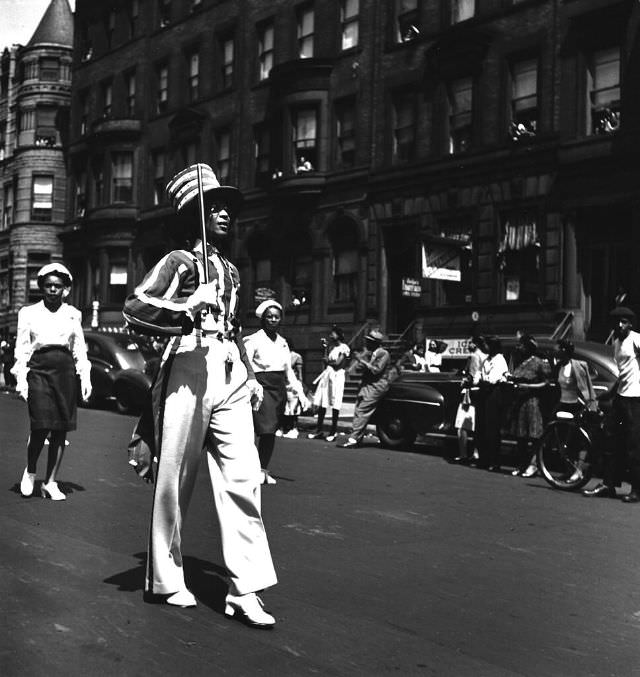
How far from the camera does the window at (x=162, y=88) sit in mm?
39281

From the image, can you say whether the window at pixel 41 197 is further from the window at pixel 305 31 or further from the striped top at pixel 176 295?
the striped top at pixel 176 295

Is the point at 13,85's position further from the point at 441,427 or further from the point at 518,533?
the point at 518,533

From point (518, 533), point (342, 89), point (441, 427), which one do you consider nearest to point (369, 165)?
point (342, 89)

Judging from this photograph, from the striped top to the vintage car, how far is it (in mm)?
8347

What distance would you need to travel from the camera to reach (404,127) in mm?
28891

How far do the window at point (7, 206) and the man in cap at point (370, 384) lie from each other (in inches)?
1495

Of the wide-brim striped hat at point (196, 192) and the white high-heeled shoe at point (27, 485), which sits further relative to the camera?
the white high-heeled shoe at point (27, 485)

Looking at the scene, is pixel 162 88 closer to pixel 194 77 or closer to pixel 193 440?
pixel 194 77

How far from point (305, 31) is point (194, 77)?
686 cm

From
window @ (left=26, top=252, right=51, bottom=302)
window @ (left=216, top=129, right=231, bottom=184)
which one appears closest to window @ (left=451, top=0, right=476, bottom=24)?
window @ (left=216, top=129, right=231, bottom=184)

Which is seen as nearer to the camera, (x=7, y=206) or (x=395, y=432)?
(x=395, y=432)

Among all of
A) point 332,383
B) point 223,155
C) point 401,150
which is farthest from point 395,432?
point 223,155

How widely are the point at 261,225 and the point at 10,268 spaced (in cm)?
1993

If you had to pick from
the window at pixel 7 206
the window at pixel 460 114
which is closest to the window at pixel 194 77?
the window at pixel 460 114
